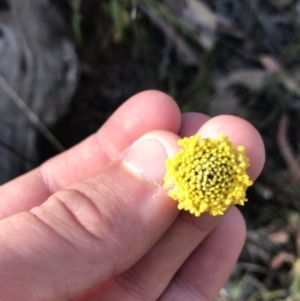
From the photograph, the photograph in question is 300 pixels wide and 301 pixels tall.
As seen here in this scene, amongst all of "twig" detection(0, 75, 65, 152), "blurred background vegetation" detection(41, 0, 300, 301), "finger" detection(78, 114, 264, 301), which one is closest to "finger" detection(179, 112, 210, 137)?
"finger" detection(78, 114, 264, 301)

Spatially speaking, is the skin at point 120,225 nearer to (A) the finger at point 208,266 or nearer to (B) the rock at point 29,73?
(A) the finger at point 208,266

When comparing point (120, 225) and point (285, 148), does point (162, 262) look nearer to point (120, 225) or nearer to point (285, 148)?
point (120, 225)

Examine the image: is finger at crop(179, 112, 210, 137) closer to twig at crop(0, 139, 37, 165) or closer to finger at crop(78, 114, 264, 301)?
finger at crop(78, 114, 264, 301)

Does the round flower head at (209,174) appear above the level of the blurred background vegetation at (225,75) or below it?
above

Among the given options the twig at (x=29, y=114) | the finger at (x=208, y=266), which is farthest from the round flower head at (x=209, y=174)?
the twig at (x=29, y=114)

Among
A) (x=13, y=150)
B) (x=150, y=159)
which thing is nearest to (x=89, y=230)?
(x=150, y=159)

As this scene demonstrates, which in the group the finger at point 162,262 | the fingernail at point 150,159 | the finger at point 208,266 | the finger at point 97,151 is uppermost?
the fingernail at point 150,159

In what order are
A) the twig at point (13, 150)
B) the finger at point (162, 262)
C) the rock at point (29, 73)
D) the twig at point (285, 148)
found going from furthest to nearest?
the twig at point (285, 148), the rock at point (29, 73), the twig at point (13, 150), the finger at point (162, 262)
